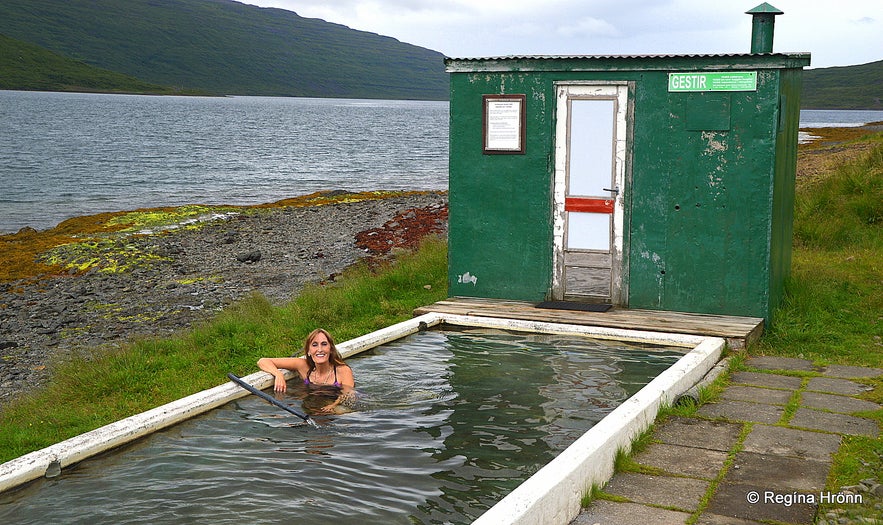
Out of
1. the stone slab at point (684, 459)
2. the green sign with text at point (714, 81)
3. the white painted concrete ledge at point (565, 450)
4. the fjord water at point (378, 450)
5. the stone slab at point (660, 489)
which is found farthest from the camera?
the green sign with text at point (714, 81)

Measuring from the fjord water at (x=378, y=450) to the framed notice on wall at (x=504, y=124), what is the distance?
8.58 feet

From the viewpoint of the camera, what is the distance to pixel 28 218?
103 feet

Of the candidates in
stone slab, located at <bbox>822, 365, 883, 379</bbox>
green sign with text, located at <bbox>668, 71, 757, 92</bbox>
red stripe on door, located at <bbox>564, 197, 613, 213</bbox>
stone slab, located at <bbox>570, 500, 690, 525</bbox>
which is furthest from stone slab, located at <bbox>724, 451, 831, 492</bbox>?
green sign with text, located at <bbox>668, 71, 757, 92</bbox>

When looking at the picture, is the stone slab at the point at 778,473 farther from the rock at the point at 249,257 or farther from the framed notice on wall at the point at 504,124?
the rock at the point at 249,257

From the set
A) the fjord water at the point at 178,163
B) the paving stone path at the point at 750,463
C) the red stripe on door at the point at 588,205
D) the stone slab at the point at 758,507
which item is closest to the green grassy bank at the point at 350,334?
the paving stone path at the point at 750,463

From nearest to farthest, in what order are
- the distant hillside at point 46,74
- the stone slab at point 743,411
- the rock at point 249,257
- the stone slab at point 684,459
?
the stone slab at point 684,459
the stone slab at point 743,411
the rock at point 249,257
the distant hillside at point 46,74

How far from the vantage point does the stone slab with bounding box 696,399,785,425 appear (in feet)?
21.7

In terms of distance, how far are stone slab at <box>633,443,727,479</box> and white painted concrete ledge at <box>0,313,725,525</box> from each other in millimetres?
167

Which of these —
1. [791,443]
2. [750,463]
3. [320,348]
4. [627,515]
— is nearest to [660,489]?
[627,515]

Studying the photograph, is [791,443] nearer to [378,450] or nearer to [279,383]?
[378,450]

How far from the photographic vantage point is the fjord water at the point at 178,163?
38062mm

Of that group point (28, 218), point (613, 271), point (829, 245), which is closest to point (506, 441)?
point (613, 271)

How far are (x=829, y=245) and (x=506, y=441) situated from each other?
10.1m

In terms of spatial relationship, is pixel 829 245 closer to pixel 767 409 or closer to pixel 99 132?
pixel 767 409
